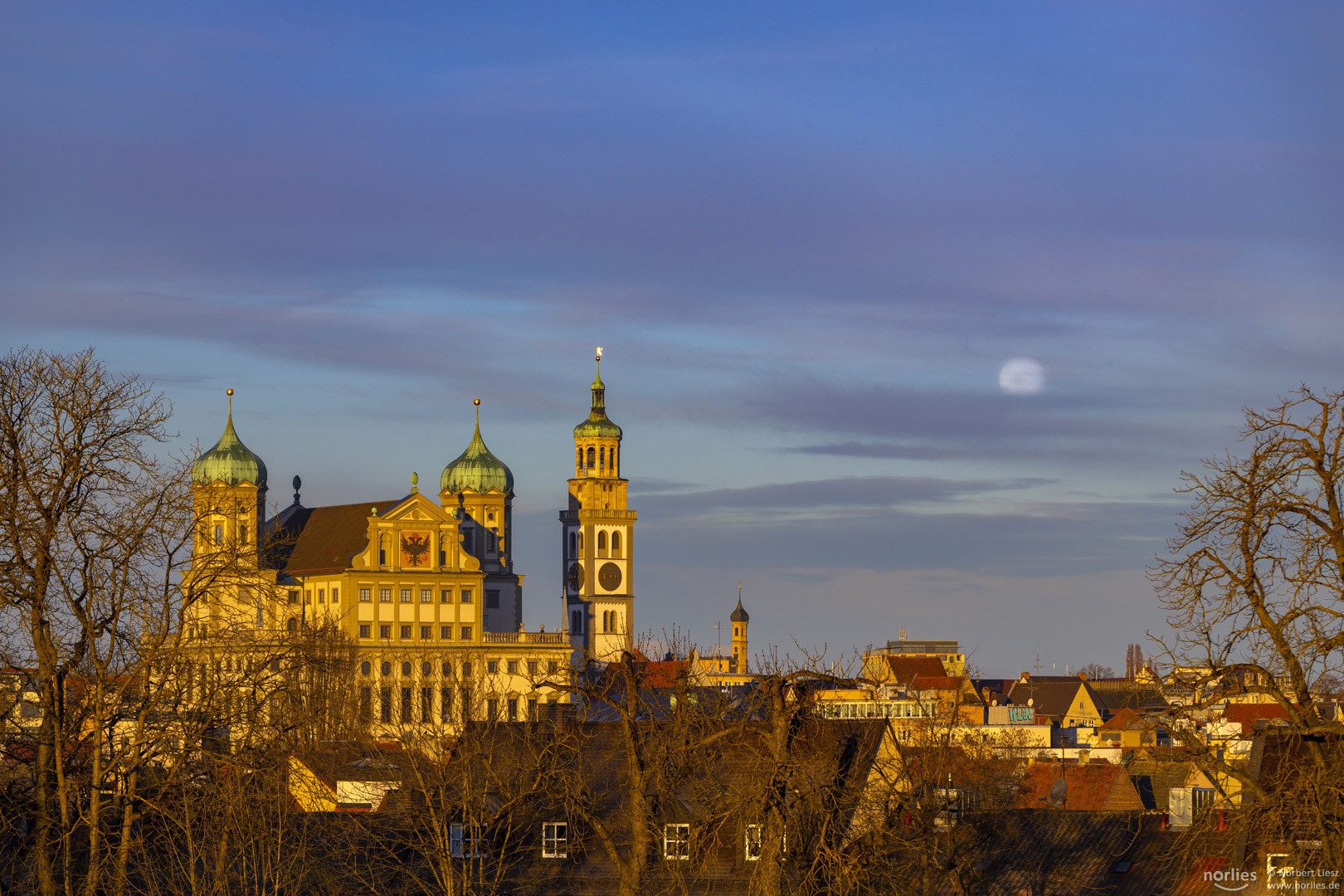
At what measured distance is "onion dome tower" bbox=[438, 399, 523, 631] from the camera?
18175 centimetres

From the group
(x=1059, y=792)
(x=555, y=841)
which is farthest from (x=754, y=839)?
(x=1059, y=792)

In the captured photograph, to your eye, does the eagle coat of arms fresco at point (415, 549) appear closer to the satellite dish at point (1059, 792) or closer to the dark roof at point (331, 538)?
the dark roof at point (331, 538)

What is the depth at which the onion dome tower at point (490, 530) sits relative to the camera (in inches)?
7156

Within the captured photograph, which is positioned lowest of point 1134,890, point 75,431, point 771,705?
point 1134,890

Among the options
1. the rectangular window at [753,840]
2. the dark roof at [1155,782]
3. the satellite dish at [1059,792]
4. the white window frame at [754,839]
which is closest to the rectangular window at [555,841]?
the white window frame at [754,839]

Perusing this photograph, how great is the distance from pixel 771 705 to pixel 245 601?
11.5 meters

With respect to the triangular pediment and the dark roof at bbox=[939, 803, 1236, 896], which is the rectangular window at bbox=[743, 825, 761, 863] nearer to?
the dark roof at bbox=[939, 803, 1236, 896]

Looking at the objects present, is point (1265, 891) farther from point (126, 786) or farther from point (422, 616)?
point (422, 616)

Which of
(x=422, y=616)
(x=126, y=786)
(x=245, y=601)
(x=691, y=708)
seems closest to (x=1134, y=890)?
(x=691, y=708)

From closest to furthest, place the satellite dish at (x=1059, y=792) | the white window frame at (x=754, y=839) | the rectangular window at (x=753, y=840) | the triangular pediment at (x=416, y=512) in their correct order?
the white window frame at (x=754, y=839), the rectangular window at (x=753, y=840), the satellite dish at (x=1059, y=792), the triangular pediment at (x=416, y=512)

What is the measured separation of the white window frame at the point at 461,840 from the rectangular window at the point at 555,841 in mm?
1773

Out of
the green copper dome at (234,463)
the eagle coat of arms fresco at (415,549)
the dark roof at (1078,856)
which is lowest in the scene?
the dark roof at (1078,856)

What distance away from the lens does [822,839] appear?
108ft

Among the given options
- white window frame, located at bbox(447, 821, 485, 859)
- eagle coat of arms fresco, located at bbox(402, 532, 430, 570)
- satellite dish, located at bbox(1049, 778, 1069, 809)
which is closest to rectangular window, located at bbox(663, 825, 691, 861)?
white window frame, located at bbox(447, 821, 485, 859)
